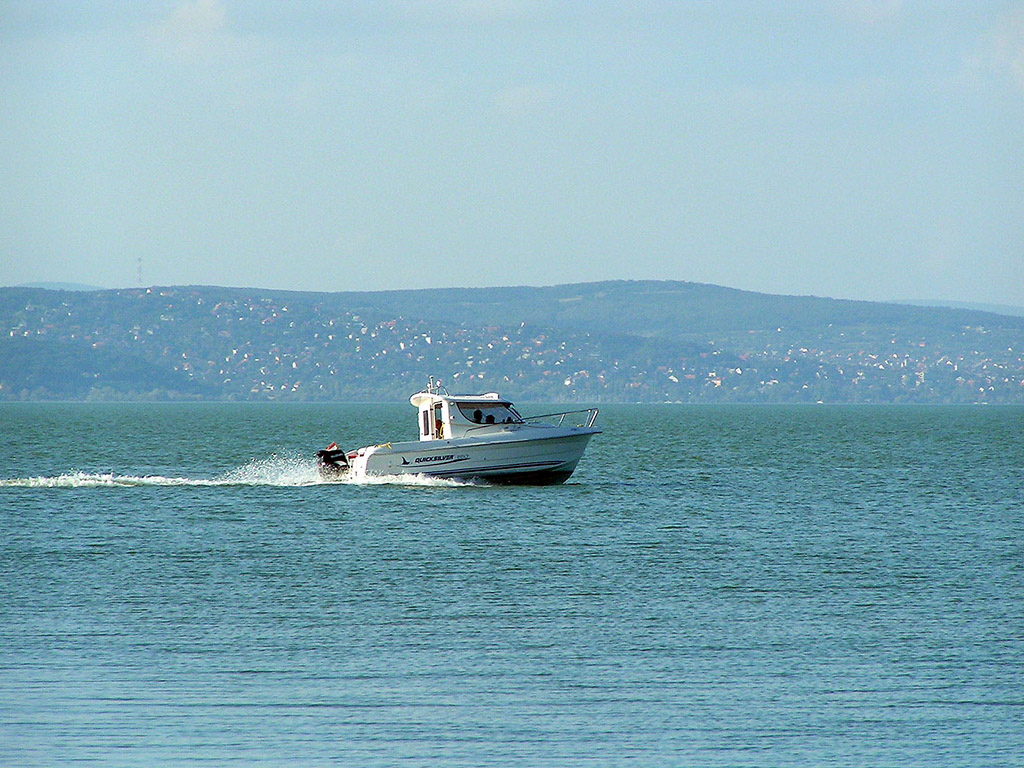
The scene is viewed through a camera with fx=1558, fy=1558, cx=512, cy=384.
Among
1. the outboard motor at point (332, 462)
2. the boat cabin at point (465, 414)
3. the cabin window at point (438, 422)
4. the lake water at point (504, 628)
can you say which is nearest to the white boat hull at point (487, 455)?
the boat cabin at point (465, 414)

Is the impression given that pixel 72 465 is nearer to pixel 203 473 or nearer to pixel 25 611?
pixel 203 473

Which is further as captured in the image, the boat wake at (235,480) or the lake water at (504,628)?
the boat wake at (235,480)

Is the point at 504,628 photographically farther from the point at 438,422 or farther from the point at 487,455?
the point at 438,422

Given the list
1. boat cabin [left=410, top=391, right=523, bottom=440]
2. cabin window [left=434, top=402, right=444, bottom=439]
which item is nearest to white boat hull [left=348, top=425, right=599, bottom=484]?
boat cabin [left=410, top=391, right=523, bottom=440]

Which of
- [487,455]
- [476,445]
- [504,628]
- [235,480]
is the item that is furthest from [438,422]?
[504,628]

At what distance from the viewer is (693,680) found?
24.2m

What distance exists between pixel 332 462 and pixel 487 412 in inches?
276

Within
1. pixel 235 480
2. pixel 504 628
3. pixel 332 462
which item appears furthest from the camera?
pixel 235 480

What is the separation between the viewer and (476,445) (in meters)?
53.6

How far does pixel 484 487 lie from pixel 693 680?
3174 centimetres

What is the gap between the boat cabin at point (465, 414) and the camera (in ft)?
174

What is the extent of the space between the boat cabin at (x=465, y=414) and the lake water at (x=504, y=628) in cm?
227

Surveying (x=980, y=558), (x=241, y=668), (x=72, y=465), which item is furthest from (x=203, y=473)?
(x=241, y=668)

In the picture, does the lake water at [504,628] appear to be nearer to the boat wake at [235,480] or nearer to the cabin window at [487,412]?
the boat wake at [235,480]
